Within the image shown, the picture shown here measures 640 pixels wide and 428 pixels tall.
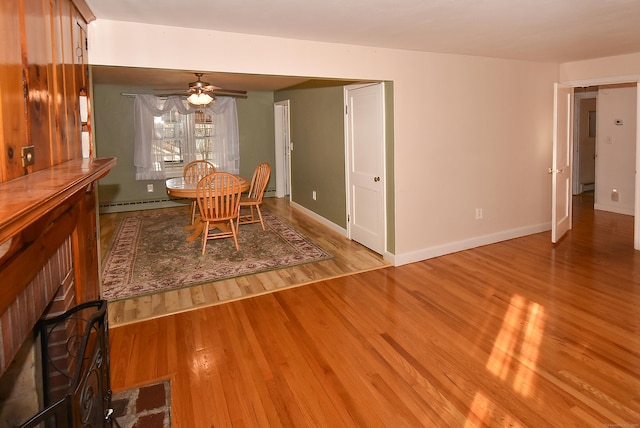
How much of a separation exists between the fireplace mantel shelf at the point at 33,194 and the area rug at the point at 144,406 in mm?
1270

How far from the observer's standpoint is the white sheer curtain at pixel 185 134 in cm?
695

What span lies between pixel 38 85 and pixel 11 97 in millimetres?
303

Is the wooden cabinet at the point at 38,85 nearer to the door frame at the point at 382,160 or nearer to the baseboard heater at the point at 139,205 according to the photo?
the door frame at the point at 382,160

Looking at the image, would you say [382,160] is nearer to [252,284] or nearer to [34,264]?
[252,284]

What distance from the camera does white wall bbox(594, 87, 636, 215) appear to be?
609 centimetres

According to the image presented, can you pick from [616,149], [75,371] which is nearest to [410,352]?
[75,371]

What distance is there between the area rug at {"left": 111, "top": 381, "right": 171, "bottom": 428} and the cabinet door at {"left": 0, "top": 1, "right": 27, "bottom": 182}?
1345mm

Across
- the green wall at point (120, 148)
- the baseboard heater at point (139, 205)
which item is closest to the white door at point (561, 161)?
the green wall at point (120, 148)

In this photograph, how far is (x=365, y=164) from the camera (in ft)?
15.3

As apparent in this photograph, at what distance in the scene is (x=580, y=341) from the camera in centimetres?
267

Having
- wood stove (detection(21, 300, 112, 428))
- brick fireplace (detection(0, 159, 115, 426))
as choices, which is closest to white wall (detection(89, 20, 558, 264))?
brick fireplace (detection(0, 159, 115, 426))

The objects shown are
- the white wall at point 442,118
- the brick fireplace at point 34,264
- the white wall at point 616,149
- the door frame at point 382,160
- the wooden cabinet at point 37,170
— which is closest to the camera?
the brick fireplace at point 34,264

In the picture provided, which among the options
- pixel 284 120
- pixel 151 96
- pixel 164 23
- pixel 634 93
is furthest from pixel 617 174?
pixel 151 96

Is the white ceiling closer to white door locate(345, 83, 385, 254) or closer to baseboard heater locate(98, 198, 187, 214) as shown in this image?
white door locate(345, 83, 385, 254)
